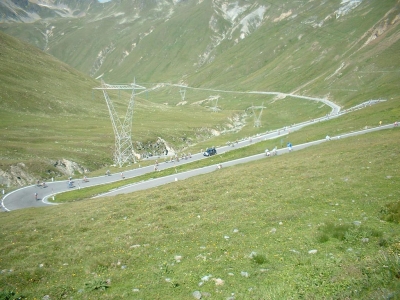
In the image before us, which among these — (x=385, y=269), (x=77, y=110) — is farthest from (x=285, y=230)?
(x=77, y=110)

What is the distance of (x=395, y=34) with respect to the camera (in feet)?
533

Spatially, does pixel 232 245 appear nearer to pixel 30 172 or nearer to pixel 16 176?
pixel 16 176

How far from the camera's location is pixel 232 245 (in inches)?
634

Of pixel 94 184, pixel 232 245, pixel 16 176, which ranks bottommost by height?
pixel 94 184

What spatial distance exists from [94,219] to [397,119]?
62227 mm

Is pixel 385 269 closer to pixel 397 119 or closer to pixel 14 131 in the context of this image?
pixel 397 119

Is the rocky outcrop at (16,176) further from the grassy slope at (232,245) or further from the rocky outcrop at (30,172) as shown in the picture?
the grassy slope at (232,245)

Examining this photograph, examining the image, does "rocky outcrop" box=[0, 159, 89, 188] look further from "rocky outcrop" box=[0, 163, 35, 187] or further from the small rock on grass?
the small rock on grass

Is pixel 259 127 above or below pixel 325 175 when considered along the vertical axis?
below

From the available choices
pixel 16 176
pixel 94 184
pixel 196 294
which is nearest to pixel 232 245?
pixel 196 294

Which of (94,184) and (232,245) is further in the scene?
(94,184)

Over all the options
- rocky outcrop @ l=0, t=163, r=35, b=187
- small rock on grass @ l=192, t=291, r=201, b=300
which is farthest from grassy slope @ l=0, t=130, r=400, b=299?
rocky outcrop @ l=0, t=163, r=35, b=187

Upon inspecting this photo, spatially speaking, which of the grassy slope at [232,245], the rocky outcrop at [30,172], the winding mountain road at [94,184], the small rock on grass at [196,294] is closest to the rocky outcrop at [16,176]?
the rocky outcrop at [30,172]

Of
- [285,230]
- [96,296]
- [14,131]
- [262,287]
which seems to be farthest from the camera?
[14,131]
